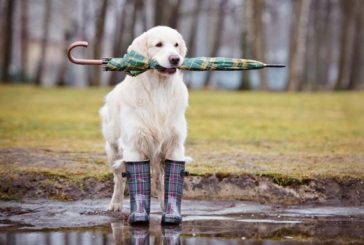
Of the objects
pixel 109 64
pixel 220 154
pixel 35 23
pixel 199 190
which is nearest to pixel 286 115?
pixel 220 154

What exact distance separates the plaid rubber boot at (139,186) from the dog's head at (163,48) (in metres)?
0.96

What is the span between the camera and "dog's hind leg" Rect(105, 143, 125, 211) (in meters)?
9.97

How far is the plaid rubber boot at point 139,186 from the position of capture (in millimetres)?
9023

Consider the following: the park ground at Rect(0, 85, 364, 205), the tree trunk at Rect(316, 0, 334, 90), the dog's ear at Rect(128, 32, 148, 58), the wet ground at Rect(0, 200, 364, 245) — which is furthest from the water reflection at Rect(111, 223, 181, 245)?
the tree trunk at Rect(316, 0, 334, 90)

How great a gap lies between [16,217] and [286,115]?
14833 mm

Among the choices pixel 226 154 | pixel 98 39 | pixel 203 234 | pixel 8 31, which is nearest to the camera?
pixel 203 234

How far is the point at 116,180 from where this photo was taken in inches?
398

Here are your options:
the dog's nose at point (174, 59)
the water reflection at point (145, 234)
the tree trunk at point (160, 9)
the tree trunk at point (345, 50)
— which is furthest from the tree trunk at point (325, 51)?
the water reflection at point (145, 234)

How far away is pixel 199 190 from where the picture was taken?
11188 millimetres

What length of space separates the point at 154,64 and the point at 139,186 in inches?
47.4

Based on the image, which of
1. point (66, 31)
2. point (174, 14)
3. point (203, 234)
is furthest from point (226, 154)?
point (66, 31)

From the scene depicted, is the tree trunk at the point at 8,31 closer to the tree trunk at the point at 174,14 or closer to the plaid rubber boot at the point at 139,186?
the tree trunk at the point at 174,14

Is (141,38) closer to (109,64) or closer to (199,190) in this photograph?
(109,64)

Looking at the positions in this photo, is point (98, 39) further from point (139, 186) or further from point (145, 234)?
point (145, 234)
